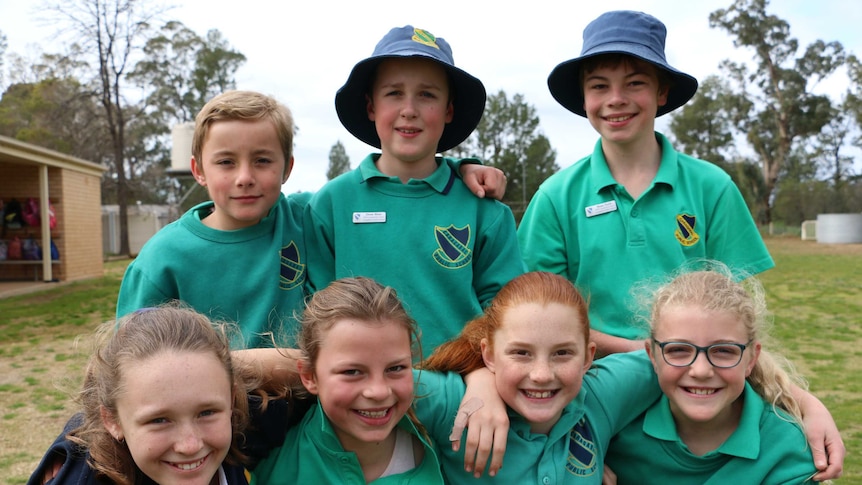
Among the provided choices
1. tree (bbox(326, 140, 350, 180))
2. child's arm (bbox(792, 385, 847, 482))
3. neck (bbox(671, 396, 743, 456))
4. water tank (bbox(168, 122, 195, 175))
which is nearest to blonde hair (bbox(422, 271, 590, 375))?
neck (bbox(671, 396, 743, 456))

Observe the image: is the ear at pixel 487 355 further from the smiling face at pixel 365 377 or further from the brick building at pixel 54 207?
the brick building at pixel 54 207

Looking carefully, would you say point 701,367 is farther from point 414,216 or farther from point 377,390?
point 414,216

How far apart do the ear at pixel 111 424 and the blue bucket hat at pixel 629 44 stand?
2.31 m

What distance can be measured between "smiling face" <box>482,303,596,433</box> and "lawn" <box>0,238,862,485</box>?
139cm

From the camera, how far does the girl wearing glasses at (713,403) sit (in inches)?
95.2

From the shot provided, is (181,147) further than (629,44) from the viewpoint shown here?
Yes

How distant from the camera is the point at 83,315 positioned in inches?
520

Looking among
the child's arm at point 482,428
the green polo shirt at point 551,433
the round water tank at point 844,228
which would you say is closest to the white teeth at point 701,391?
the green polo shirt at point 551,433

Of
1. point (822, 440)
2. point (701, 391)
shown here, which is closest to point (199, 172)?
point (701, 391)

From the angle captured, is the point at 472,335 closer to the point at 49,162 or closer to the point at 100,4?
the point at 49,162

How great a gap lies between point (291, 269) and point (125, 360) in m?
0.92

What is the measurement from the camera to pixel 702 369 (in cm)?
239

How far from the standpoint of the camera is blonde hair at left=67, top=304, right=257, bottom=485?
1.95m

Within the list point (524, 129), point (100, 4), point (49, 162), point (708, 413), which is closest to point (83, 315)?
point (49, 162)
